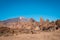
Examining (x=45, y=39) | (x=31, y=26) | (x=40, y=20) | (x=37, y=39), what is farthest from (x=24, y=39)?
(x=40, y=20)

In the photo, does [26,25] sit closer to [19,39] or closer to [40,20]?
[40,20]

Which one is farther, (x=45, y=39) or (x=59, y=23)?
(x=59, y=23)

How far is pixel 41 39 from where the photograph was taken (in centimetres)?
2034

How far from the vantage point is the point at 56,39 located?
2042 cm

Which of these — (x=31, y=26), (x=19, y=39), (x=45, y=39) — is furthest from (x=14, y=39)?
(x=31, y=26)

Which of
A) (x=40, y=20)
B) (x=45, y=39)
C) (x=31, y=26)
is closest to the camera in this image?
(x=45, y=39)

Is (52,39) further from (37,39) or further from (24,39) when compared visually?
(24,39)

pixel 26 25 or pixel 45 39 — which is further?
pixel 26 25

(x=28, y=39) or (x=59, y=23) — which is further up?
(x=59, y=23)

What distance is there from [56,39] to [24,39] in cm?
574

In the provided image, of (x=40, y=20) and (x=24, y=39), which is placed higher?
(x=40, y=20)

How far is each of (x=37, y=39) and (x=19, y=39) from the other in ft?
10.6

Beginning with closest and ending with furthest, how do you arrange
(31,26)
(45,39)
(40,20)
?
(45,39) < (31,26) < (40,20)

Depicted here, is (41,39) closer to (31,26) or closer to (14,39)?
(14,39)
